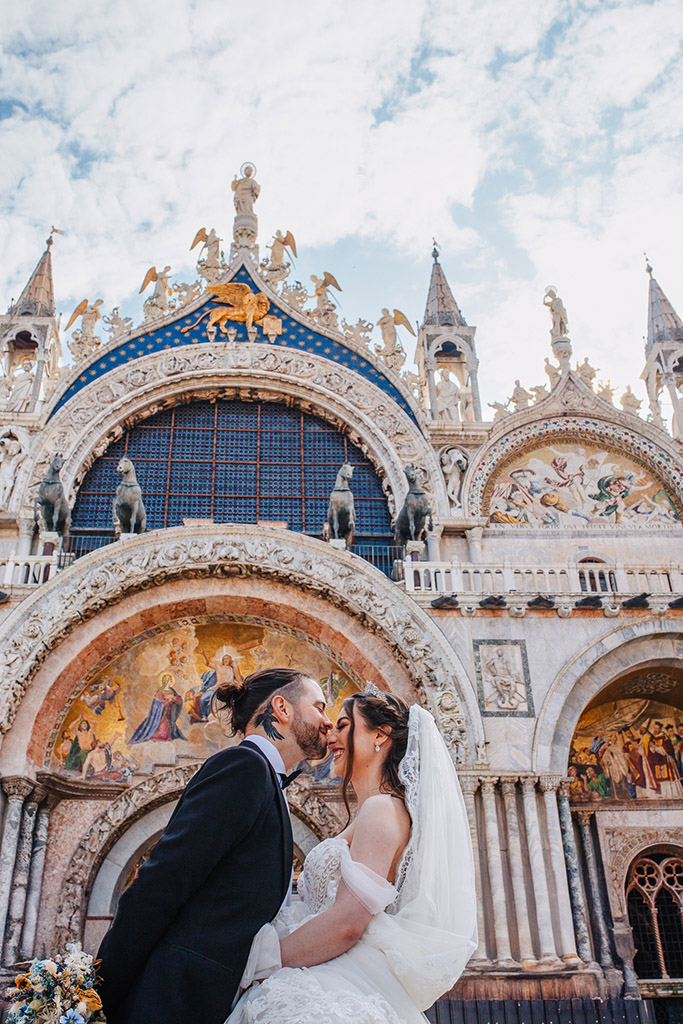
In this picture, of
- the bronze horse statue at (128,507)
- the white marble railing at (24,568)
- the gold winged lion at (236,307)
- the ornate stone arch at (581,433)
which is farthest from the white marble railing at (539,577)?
the gold winged lion at (236,307)

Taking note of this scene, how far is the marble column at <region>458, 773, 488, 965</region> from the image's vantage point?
997 cm

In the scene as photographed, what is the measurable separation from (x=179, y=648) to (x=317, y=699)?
937 cm

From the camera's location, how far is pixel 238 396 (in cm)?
1705

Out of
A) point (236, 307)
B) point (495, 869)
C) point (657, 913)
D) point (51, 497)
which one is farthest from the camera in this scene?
point (236, 307)

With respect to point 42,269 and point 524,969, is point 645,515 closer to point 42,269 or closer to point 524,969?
point 524,969

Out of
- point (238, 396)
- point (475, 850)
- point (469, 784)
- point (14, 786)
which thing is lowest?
point (475, 850)

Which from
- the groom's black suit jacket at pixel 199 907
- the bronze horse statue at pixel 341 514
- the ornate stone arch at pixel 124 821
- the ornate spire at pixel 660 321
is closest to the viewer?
the groom's black suit jacket at pixel 199 907

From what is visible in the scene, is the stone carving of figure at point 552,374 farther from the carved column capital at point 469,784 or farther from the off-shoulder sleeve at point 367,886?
the off-shoulder sleeve at point 367,886

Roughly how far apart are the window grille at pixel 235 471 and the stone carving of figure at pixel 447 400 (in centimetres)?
183

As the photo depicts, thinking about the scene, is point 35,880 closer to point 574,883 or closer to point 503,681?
point 503,681

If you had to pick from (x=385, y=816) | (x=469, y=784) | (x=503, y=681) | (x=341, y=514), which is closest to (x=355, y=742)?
(x=385, y=816)

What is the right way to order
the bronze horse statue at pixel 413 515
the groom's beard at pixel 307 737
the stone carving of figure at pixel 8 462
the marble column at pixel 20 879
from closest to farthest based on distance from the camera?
the groom's beard at pixel 307 737, the marble column at pixel 20 879, the bronze horse statue at pixel 413 515, the stone carving of figure at pixel 8 462

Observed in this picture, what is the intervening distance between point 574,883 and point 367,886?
8.72 m

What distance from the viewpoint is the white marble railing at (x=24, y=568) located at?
12422 mm
